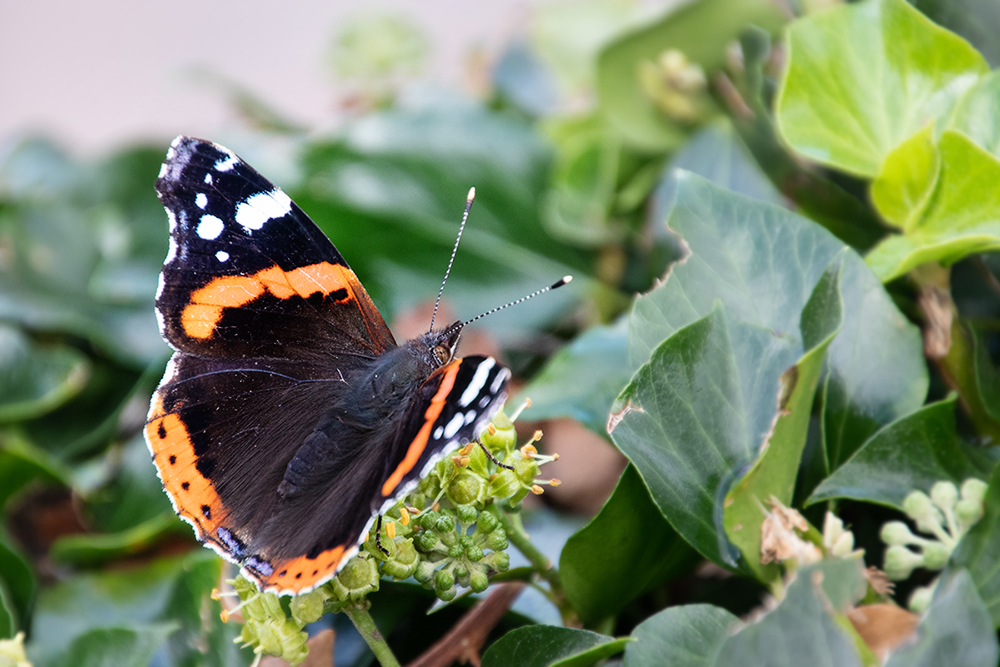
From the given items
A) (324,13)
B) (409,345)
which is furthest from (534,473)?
(324,13)

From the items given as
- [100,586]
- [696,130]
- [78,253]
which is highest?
[696,130]

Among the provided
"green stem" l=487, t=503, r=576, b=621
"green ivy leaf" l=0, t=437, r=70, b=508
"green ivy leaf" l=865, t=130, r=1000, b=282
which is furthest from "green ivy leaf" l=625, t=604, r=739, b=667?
"green ivy leaf" l=0, t=437, r=70, b=508

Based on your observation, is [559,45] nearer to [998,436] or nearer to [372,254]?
[372,254]

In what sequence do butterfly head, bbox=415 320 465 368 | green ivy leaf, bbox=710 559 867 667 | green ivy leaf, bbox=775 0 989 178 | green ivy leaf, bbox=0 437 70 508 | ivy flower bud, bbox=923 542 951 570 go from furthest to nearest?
green ivy leaf, bbox=0 437 70 508, butterfly head, bbox=415 320 465 368, green ivy leaf, bbox=775 0 989 178, ivy flower bud, bbox=923 542 951 570, green ivy leaf, bbox=710 559 867 667

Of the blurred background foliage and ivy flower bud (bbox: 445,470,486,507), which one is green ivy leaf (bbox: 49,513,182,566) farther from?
ivy flower bud (bbox: 445,470,486,507)

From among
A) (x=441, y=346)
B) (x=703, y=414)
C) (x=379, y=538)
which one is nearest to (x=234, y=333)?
(x=441, y=346)

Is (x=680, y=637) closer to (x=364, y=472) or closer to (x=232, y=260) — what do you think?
(x=364, y=472)
